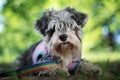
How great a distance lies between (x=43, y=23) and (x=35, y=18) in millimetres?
6332

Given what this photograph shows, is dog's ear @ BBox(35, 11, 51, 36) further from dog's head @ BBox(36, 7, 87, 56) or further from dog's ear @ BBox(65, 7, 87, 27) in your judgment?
dog's ear @ BBox(65, 7, 87, 27)

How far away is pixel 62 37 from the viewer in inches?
229

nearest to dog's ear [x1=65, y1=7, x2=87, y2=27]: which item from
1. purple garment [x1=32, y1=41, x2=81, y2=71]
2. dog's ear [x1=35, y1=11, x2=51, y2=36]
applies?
dog's ear [x1=35, y1=11, x2=51, y2=36]

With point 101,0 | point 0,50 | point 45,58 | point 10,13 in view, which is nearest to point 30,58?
point 45,58

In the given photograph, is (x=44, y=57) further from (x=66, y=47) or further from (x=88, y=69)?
(x=88, y=69)

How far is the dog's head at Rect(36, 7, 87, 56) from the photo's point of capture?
5.86 meters

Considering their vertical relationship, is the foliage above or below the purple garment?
above

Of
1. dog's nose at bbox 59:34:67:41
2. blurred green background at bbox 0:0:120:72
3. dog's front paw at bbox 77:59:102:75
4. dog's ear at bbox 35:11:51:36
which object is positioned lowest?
dog's front paw at bbox 77:59:102:75

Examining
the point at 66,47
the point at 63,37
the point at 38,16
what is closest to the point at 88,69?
the point at 66,47

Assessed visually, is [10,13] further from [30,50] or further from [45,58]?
[45,58]

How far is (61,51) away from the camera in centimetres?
604

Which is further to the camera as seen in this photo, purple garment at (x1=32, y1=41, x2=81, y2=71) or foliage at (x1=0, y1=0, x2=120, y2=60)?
foliage at (x1=0, y1=0, x2=120, y2=60)

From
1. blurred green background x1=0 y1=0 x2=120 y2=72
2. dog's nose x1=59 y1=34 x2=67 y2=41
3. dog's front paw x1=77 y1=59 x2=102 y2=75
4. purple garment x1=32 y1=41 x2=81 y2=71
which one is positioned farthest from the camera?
blurred green background x1=0 y1=0 x2=120 y2=72

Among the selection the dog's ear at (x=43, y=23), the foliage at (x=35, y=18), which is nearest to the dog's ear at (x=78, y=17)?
the dog's ear at (x=43, y=23)
